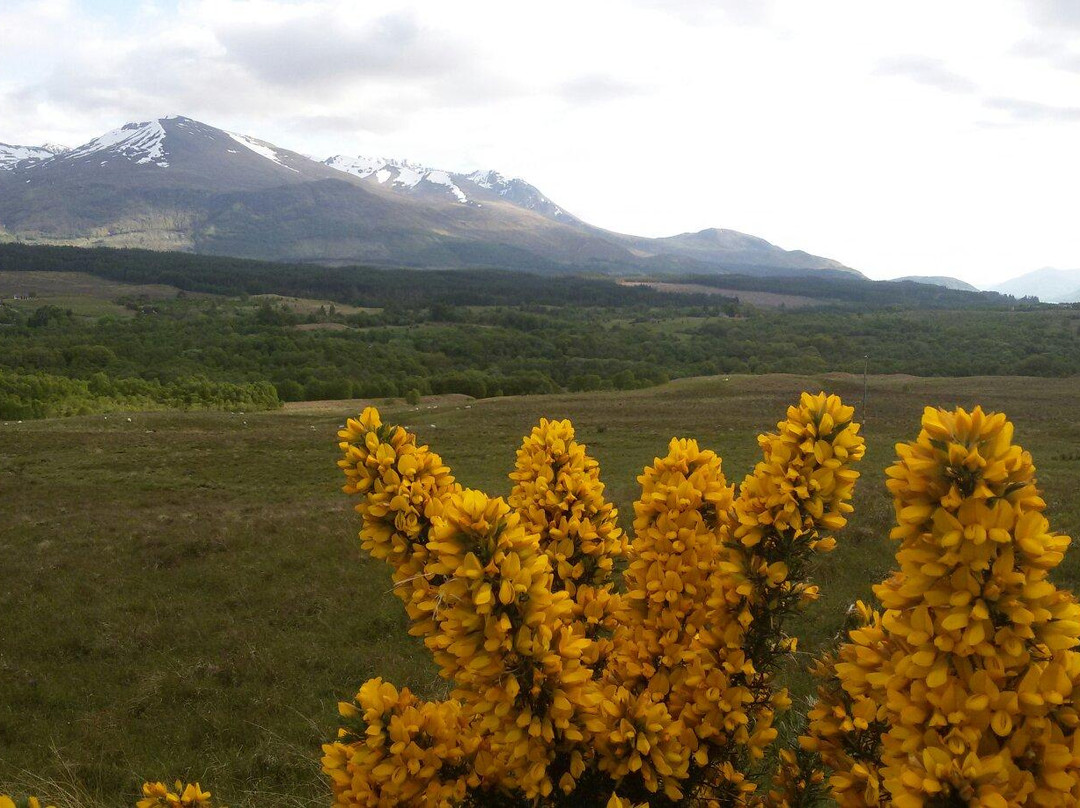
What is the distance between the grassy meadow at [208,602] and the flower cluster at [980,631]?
16.9 ft

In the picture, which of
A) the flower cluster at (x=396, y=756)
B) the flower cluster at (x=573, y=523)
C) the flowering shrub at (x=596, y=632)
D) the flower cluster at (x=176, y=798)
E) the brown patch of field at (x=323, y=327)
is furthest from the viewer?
the brown patch of field at (x=323, y=327)

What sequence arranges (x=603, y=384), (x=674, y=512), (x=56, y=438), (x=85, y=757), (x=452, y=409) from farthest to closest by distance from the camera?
(x=603, y=384) → (x=452, y=409) → (x=56, y=438) → (x=85, y=757) → (x=674, y=512)

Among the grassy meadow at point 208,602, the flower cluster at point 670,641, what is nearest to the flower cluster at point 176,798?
the flower cluster at point 670,641

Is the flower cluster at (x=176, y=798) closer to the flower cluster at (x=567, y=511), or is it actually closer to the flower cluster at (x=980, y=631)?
the flower cluster at (x=567, y=511)

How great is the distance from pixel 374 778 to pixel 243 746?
6646mm

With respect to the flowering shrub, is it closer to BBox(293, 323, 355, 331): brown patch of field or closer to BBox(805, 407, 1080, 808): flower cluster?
BBox(805, 407, 1080, 808): flower cluster

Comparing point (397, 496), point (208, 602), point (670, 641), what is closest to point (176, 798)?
point (397, 496)

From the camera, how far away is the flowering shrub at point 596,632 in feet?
8.14

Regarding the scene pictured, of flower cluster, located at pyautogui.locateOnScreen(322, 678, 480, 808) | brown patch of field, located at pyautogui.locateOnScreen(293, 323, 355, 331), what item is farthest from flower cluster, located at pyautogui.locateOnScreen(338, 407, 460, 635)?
brown patch of field, located at pyautogui.locateOnScreen(293, 323, 355, 331)

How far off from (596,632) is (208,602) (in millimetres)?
11399

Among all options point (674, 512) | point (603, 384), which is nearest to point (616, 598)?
point (674, 512)

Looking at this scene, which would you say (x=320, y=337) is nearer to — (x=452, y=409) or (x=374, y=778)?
(x=452, y=409)

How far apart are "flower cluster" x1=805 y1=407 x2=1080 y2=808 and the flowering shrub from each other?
563 mm

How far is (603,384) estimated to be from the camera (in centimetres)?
8194
